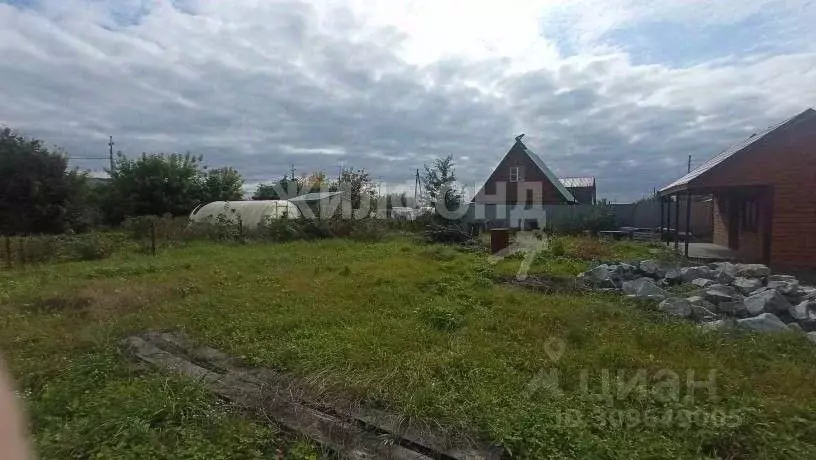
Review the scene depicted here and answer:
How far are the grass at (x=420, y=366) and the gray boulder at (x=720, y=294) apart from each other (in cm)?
104

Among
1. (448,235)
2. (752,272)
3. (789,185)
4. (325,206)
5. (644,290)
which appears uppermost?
(789,185)

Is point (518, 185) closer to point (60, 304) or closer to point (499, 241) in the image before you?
point (499, 241)

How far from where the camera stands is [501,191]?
2330 centimetres

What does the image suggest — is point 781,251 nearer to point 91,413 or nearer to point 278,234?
point 91,413

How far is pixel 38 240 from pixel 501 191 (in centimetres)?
1940

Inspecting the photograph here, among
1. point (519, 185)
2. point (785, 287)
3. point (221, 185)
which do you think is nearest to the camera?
point (785, 287)

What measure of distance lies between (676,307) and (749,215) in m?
8.13

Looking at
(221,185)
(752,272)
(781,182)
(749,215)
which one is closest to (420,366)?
(752,272)

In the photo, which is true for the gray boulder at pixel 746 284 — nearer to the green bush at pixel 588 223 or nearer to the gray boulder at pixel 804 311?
the gray boulder at pixel 804 311

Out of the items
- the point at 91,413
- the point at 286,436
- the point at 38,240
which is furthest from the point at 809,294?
the point at 38,240

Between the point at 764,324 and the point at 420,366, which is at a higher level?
the point at 764,324

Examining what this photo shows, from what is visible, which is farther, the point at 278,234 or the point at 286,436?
the point at 278,234

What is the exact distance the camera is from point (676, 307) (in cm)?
480

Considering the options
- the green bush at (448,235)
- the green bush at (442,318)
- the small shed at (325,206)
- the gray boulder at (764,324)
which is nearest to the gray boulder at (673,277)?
the gray boulder at (764,324)
